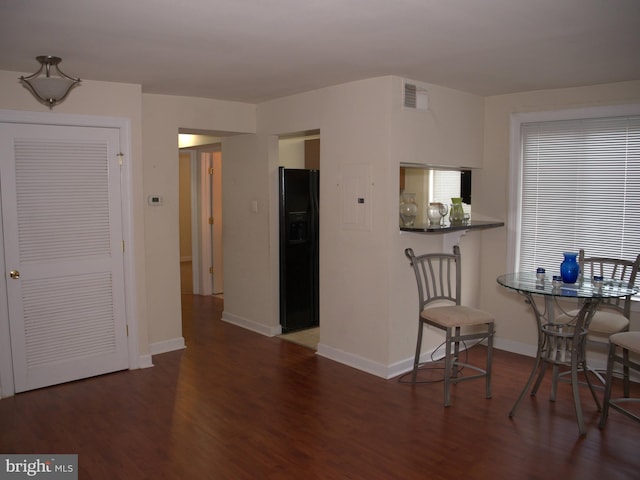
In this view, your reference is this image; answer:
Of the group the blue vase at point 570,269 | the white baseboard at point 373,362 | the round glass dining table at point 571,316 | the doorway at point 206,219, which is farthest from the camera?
the doorway at point 206,219

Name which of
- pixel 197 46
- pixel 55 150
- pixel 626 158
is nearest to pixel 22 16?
pixel 197 46

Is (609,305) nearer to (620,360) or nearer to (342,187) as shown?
(620,360)

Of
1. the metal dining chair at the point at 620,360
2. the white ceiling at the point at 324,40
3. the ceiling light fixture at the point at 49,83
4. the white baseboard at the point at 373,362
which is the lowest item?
the white baseboard at the point at 373,362

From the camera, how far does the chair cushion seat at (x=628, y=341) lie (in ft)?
10.1

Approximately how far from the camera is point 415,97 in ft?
13.5

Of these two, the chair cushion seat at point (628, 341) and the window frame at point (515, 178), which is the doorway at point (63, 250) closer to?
the window frame at point (515, 178)

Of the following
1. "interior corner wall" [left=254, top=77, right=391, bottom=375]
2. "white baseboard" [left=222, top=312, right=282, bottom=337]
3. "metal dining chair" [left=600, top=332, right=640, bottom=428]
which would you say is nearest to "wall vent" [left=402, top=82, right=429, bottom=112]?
"interior corner wall" [left=254, top=77, right=391, bottom=375]

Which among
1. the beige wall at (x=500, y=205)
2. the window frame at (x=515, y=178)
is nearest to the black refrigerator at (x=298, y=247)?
the beige wall at (x=500, y=205)

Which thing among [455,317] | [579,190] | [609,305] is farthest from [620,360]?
[579,190]

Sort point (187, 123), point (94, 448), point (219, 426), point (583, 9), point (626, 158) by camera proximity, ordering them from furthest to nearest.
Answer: point (187, 123) < point (626, 158) < point (219, 426) < point (94, 448) < point (583, 9)

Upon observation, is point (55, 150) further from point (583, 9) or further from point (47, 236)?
point (583, 9)

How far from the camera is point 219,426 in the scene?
330 centimetres

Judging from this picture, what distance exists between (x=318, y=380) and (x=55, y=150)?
8.76 feet

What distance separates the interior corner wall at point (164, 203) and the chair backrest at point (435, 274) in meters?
2.20
